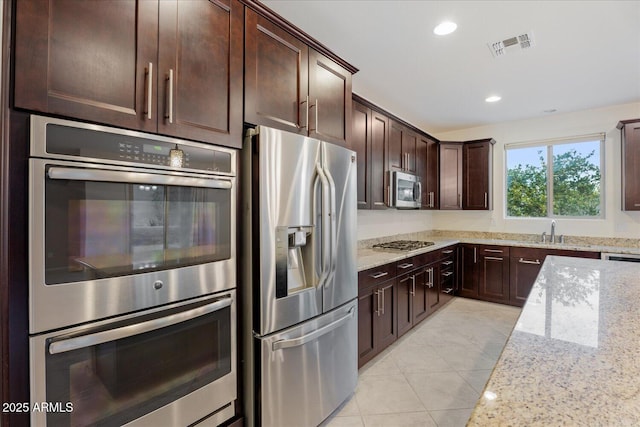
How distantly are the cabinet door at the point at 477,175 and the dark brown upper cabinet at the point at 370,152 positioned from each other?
210cm

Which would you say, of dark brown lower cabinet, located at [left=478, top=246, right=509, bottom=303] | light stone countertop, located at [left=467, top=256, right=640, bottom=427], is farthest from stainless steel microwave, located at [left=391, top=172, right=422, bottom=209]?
light stone countertop, located at [left=467, top=256, right=640, bottom=427]

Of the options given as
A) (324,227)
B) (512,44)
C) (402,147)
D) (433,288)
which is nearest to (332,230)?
(324,227)

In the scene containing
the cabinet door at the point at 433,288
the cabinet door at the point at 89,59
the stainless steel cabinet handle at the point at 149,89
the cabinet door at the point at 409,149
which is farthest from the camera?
the cabinet door at the point at 409,149

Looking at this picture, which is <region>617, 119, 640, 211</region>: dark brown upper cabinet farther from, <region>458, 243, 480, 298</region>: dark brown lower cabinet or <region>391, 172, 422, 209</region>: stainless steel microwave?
<region>391, 172, 422, 209</region>: stainless steel microwave

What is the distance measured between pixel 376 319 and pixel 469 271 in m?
2.56

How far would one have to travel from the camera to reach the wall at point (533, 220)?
12.5ft

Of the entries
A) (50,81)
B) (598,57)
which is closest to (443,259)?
(598,57)

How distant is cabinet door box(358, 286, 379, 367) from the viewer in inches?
94.9

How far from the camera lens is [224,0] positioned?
4.66ft

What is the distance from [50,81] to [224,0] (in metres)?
0.87

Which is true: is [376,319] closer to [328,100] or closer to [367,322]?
[367,322]

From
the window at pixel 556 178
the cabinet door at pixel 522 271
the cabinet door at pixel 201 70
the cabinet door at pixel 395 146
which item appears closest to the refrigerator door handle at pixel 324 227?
the cabinet door at pixel 201 70

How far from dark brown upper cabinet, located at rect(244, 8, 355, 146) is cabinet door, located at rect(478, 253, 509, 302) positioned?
10.9 feet

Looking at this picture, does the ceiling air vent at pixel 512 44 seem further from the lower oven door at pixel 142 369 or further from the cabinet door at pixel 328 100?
the lower oven door at pixel 142 369
